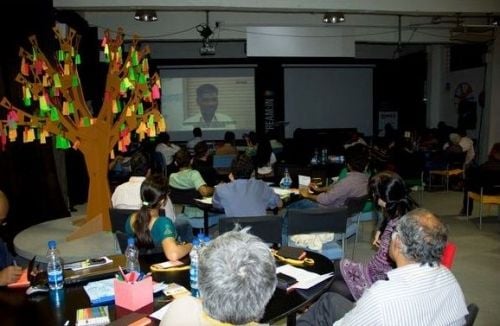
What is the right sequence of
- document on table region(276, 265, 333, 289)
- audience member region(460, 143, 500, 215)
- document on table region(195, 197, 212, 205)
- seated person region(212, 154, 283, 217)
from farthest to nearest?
audience member region(460, 143, 500, 215) → document on table region(195, 197, 212, 205) → seated person region(212, 154, 283, 217) → document on table region(276, 265, 333, 289)

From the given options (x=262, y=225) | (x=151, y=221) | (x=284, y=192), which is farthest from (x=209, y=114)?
(x=151, y=221)

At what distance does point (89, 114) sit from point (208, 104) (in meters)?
7.80

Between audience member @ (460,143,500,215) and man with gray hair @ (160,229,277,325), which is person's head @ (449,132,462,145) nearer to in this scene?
audience member @ (460,143,500,215)

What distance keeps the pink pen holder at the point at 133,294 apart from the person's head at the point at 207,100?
1037cm

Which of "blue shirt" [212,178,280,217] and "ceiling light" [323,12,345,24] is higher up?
"ceiling light" [323,12,345,24]

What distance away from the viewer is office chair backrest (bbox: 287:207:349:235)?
3580mm

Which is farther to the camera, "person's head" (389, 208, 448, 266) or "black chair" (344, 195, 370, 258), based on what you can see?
"black chair" (344, 195, 370, 258)

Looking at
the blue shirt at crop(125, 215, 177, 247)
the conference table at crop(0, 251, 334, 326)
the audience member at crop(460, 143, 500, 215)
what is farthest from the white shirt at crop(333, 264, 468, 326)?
the audience member at crop(460, 143, 500, 215)

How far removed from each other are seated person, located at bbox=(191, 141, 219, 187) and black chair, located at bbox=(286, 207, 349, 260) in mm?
2676

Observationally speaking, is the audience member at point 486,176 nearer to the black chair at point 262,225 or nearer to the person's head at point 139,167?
the black chair at point 262,225

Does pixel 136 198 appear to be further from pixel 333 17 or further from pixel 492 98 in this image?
pixel 492 98

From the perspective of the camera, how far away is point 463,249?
16.8ft

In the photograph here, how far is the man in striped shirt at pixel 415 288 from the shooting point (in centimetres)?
171

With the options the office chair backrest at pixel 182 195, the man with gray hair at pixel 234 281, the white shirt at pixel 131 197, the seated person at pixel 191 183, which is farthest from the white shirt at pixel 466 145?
the man with gray hair at pixel 234 281
